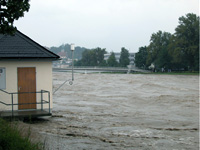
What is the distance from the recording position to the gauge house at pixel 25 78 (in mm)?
16156

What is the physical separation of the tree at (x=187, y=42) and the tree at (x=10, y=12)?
84.2 meters

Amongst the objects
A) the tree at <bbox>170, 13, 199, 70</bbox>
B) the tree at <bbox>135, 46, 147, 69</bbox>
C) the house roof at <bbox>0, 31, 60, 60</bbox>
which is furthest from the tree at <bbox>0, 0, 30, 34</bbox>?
the tree at <bbox>135, 46, 147, 69</bbox>

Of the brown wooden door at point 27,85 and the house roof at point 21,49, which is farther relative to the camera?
the brown wooden door at point 27,85

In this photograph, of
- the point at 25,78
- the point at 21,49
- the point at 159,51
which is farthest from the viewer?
the point at 159,51

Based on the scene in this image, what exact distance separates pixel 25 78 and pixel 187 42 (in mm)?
79468

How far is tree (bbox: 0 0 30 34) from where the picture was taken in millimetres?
8773

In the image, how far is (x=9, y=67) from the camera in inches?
641

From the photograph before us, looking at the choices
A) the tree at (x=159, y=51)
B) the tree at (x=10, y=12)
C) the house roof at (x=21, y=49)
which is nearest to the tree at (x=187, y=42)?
the tree at (x=159, y=51)

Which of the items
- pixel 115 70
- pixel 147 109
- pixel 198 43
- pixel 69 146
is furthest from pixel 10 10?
pixel 115 70

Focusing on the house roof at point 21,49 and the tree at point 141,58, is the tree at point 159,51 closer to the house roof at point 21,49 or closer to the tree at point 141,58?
the tree at point 141,58

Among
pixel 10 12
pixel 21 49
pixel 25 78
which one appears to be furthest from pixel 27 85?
pixel 10 12

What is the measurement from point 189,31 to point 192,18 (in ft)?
12.5

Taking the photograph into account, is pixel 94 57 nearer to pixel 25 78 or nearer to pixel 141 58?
pixel 141 58

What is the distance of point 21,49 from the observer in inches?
658
